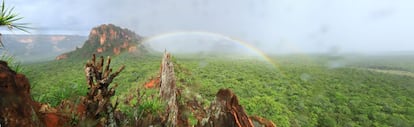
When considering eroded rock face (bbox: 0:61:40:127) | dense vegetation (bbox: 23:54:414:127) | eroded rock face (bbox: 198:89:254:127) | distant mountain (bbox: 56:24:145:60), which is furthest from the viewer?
distant mountain (bbox: 56:24:145:60)

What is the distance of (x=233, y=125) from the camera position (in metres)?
14.1

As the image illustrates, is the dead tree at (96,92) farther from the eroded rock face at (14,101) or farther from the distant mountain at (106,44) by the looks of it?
the distant mountain at (106,44)

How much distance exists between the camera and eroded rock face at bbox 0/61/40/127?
23.5 ft

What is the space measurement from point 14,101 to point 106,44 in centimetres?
15743

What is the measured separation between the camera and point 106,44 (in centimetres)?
15662

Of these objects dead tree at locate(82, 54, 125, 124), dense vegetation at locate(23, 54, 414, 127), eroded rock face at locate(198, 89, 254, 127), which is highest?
dead tree at locate(82, 54, 125, 124)

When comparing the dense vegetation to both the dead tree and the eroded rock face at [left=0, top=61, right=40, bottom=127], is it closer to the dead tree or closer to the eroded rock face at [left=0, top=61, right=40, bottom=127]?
the dead tree

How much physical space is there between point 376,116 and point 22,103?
6482 centimetres

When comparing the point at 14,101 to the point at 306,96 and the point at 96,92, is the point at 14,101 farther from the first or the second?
the point at 306,96

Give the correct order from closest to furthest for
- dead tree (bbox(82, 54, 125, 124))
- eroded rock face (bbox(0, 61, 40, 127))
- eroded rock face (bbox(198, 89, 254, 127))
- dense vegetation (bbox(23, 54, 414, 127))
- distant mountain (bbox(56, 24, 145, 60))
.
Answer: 1. eroded rock face (bbox(0, 61, 40, 127))
2. dead tree (bbox(82, 54, 125, 124))
3. eroded rock face (bbox(198, 89, 254, 127))
4. dense vegetation (bbox(23, 54, 414, 127))
5. distant mountain (bbox(56, 24, 145, 60))

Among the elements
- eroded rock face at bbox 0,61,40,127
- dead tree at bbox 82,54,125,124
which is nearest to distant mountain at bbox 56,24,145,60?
dead tree at bbox 82,54,125,124

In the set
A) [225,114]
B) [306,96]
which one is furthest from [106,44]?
[225,114]

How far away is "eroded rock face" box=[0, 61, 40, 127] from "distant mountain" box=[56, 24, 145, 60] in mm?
137587

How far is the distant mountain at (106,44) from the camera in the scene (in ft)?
482
